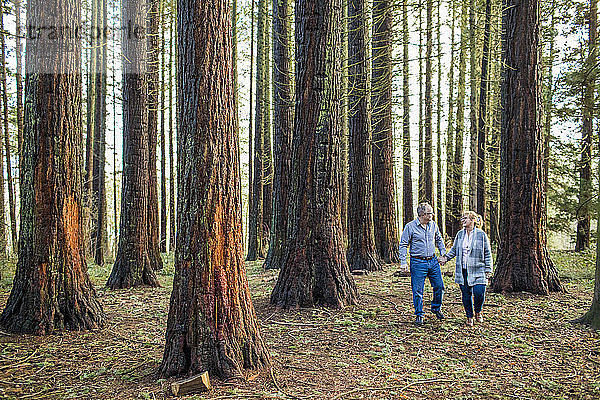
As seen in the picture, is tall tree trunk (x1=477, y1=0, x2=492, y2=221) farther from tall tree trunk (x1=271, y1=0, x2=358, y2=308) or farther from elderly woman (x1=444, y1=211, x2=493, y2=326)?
elderly woman (x1=444, y1=211, x2=493, y2=326)

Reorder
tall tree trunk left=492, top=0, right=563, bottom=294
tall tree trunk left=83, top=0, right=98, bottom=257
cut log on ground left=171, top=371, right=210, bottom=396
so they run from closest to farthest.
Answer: cut log on ground left=171, top=371, right=210, bottom=396 → tall tree trunk left=492, top=0, right=563, bottom=294 → tall tree trunk left=83, top=0, right=98, bottom=257

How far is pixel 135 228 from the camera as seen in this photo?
411 inches

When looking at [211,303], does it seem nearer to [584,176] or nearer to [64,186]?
[64,186]

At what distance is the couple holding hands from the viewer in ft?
23.3

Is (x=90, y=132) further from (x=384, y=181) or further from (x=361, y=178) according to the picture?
(x=384, y=181)

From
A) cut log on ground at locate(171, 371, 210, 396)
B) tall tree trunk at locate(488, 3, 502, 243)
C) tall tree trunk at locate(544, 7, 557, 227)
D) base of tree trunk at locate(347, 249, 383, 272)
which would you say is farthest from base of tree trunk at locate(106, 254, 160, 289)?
tall tree trunk at locate(544, 7, 557, 227)

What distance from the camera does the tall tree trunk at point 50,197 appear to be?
642cm

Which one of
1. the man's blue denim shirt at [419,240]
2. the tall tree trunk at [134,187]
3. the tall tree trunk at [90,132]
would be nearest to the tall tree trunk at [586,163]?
the man's blue denim shirt at [419,240]

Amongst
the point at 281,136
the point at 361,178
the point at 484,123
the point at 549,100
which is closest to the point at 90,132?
the point at 281,136

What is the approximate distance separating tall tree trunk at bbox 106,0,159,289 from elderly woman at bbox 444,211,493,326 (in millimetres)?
6681

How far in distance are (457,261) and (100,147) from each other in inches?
505

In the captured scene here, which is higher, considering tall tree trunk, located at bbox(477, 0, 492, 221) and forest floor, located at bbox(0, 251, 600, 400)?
tall tree trunk, located at bbox(477, 0, 492, 221)

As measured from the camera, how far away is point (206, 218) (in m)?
4.67

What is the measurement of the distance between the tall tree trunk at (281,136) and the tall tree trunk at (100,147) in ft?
17.8
